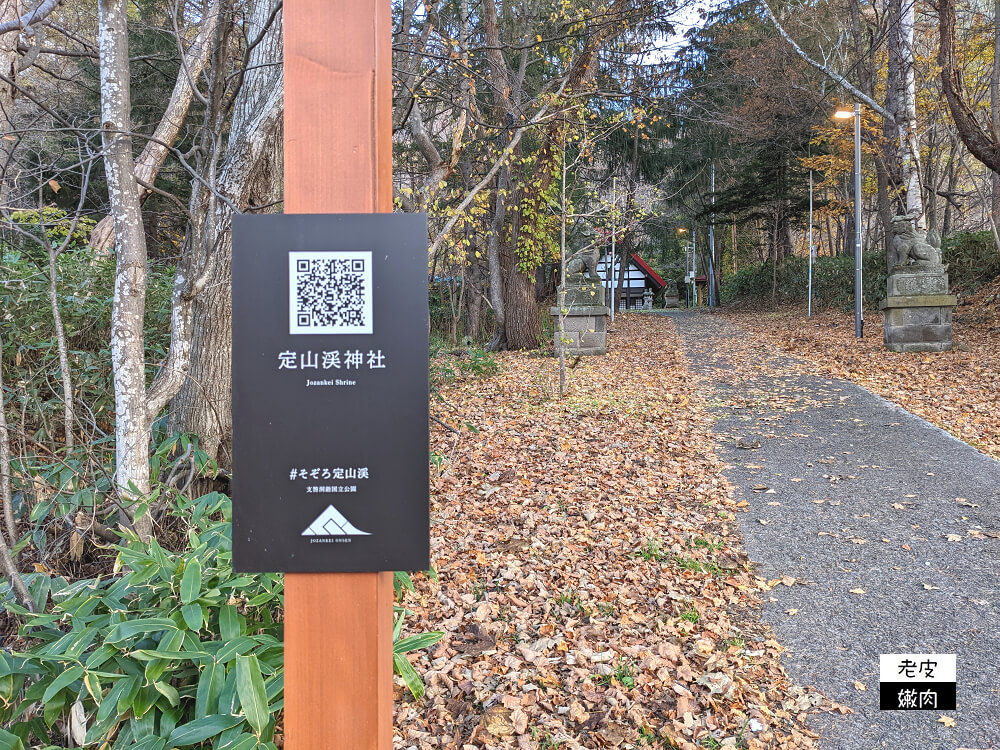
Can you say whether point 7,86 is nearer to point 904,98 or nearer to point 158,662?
point 158,662

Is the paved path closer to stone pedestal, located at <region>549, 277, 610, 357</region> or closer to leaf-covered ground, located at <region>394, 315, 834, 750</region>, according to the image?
leaf-covered ground, located at <region>394, 315, 834, 750</region>

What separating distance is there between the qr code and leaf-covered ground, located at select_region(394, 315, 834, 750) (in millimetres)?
2015

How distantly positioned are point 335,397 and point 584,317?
41.0 feet

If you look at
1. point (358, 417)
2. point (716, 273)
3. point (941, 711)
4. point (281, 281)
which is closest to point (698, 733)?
→ point (941, 711)

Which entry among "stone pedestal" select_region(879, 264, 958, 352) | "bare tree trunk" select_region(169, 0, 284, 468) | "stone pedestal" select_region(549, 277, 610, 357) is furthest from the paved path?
"stone pedestal" select_region(549, 277, 610, 357)

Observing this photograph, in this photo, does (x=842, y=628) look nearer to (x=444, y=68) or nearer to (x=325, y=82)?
(x=325, y=82)

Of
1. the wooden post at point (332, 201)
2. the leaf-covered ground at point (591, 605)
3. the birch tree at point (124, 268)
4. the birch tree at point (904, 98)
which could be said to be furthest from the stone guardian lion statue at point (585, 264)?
the wooden post at point (332, 201)

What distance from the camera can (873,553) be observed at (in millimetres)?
4363

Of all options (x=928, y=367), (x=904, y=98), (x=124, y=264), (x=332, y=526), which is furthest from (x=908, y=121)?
(x=332, y=526)

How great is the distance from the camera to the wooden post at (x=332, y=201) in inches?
62.4

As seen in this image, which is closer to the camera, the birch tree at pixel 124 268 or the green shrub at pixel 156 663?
the green shrub at pixel 156 663

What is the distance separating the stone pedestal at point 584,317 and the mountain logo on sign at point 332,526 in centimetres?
1172

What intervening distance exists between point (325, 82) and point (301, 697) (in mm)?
1523

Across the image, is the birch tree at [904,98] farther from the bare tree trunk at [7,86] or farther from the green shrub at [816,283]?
the bare tree trunk at [7,86]
